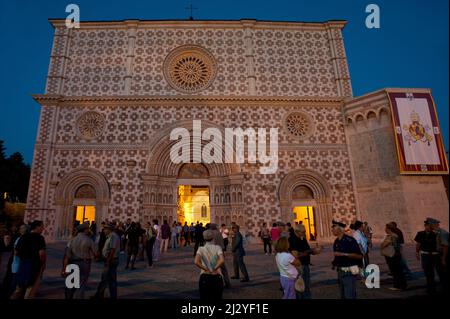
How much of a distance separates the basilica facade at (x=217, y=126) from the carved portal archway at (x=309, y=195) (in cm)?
7

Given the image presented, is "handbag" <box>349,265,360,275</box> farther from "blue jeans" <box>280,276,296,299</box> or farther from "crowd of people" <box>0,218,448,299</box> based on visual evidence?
"blue jeans" <box>280,276,296,299</box>

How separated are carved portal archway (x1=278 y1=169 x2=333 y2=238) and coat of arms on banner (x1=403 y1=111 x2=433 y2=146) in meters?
5.71

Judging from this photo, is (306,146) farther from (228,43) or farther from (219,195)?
(228,43)

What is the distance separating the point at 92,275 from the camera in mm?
7906

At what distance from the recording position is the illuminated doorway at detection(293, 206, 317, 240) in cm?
1727

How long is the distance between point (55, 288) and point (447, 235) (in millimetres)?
8998

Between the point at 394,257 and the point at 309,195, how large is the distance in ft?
37.5

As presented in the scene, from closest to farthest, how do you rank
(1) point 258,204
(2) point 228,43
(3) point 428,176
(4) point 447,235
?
(4) point 447,235 < (3) point 428,176 < (1) point 258,204 < (2) point 228,43

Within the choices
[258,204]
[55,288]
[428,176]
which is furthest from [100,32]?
[428,176]

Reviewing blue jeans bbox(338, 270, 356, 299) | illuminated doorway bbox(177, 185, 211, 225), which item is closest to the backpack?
blue jeans bbox(338, 270, 356, 299)

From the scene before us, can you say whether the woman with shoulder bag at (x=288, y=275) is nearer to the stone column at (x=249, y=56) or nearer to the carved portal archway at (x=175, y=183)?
the carved portal archway at (x=175, y=183)

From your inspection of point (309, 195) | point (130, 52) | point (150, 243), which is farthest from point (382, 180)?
point (130, 52)

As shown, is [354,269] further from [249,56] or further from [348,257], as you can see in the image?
[249,56]

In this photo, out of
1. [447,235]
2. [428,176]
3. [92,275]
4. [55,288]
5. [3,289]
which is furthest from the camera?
[428,176]
